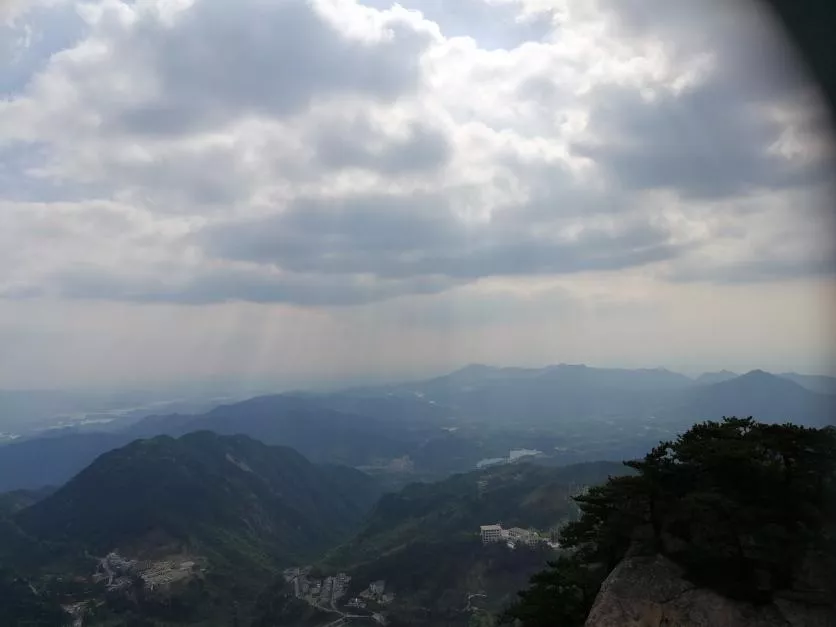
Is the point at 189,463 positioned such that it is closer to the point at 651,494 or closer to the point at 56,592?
the point at 56,592

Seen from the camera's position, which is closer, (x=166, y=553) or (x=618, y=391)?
(x=166, y=553)

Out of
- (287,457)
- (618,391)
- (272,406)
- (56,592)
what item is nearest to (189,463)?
(287,457)

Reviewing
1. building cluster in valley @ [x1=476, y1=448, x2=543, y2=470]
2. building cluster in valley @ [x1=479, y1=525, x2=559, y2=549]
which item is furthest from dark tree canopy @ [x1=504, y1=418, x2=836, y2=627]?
building cluster in valley @ [x1=476, y1=448, x2=543, y2=470]

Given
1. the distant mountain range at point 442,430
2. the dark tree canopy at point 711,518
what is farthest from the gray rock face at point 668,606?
the distant mountain range at point 442,430

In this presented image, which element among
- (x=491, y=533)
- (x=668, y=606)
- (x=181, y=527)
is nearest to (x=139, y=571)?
(x=181, y=527)

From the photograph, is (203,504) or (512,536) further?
(203,504)

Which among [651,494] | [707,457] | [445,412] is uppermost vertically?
[707,457]

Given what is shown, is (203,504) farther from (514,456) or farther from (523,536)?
(514,456)
